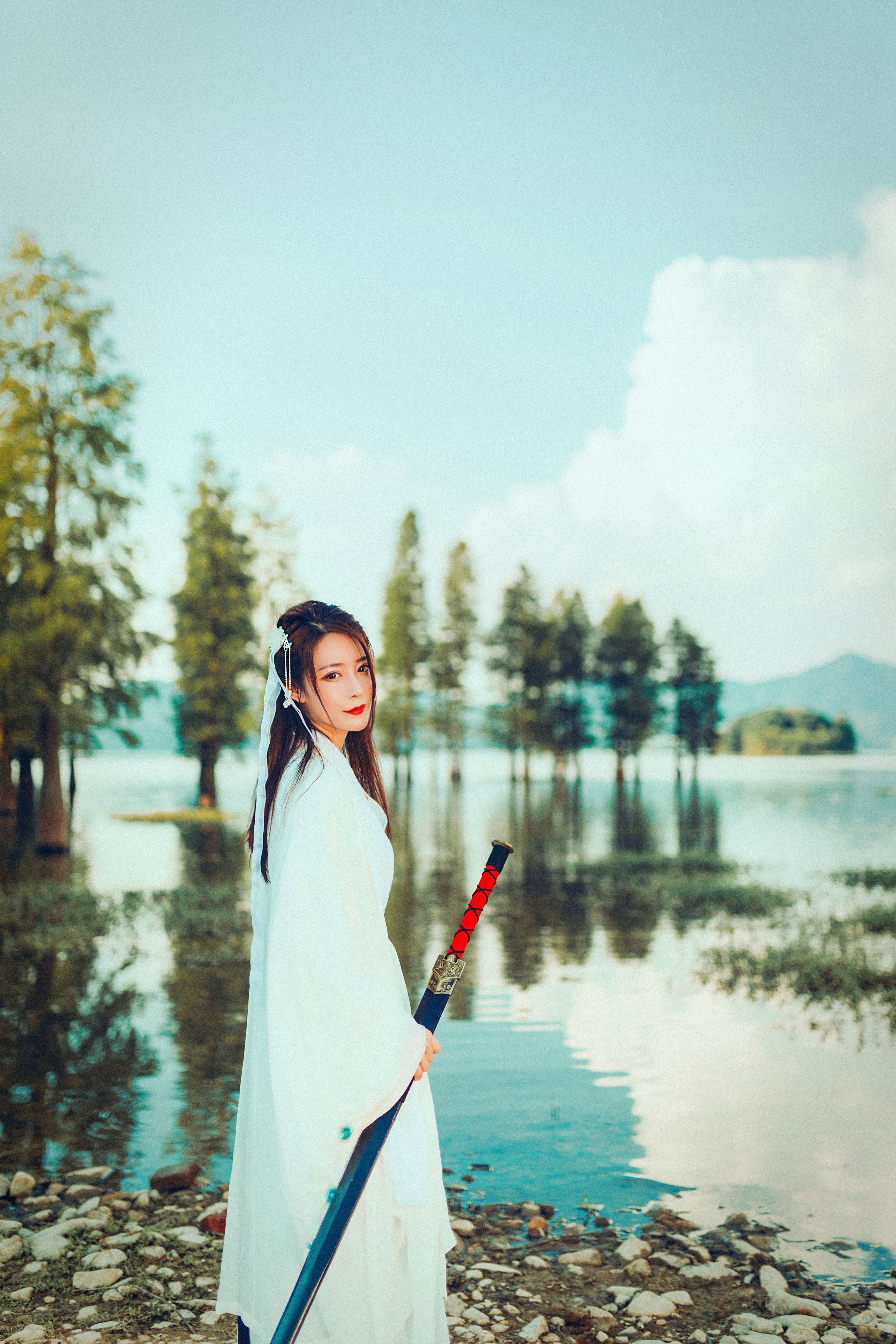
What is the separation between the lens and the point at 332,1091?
296cm

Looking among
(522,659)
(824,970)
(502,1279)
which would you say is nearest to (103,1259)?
(502,1279)

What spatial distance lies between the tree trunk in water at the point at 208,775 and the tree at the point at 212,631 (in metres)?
0.03

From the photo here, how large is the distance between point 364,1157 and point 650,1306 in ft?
7.53

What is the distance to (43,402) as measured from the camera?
23656mm

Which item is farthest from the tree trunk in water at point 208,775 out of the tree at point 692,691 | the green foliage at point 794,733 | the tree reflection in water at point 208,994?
the green foliage at point 794,733

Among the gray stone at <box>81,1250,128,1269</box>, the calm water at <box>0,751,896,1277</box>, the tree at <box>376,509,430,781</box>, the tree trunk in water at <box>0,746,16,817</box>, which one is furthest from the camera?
the tree at <box>376,509,430,781</box>

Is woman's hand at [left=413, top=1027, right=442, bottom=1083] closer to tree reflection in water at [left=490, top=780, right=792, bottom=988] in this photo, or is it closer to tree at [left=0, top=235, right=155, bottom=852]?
tree reflection in water at [left=490, top=780, right=792, bottom=988]

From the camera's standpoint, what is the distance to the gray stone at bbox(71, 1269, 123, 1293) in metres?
4.51

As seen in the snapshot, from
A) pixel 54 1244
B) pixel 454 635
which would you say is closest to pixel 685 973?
pixel 54 1244

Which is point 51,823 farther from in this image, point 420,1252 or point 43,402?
point 420,1252

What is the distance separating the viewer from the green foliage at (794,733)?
15700 centimetres

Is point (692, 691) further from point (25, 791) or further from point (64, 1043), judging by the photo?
point (64, 1043)

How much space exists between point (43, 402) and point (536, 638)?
51832 mm

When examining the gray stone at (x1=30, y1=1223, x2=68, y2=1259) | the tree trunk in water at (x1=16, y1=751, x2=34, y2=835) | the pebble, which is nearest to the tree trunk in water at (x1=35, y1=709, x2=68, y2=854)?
the tree trunk in water at (x1=16, y1=751, x2=34, y2=835)
